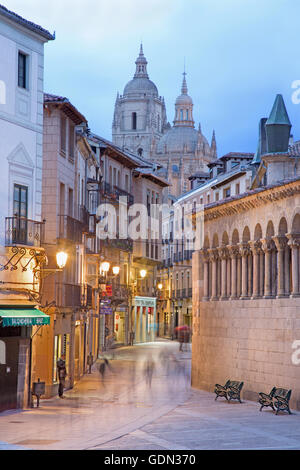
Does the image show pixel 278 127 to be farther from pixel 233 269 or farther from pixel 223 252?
pixel 233 269

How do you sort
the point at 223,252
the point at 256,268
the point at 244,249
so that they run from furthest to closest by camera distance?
1. the point at 223,252
2. the point at 244,249
3. the point at 256,268

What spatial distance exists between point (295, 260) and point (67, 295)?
8.43m

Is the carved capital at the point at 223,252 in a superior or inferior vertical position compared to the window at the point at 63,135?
inferior

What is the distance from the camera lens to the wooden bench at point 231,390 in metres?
29.0

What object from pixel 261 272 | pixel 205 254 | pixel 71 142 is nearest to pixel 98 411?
pixel 261 272

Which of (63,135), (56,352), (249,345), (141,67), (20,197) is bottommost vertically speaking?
(56,352)

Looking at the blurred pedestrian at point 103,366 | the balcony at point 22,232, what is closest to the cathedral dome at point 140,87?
the blurred pedestrian at point 103,366

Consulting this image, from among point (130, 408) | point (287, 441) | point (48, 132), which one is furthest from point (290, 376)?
point (48, 132)

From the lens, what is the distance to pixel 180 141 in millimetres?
184875

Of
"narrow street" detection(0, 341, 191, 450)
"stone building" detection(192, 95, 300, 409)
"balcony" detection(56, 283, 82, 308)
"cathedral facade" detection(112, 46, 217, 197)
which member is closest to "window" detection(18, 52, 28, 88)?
"balcony" detection(56, 283, 82, 308)

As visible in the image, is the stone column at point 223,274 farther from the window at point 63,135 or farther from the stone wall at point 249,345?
the window at point 63,135

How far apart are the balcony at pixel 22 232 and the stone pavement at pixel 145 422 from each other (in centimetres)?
483

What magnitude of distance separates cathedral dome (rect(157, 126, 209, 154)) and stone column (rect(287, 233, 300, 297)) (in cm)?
15458
